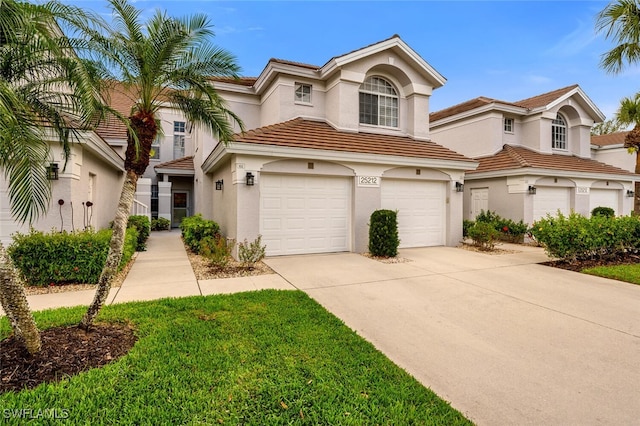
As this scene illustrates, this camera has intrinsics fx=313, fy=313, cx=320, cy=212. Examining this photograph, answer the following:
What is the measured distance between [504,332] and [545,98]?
57.0 feet

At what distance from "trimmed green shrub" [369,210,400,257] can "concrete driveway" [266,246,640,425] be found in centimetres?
120

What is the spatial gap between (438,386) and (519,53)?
17386 millimetres

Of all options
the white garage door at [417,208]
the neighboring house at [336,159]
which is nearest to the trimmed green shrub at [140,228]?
the neighboring house at [336,159]

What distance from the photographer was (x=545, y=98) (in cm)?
1662

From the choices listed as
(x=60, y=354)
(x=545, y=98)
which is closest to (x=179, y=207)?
(x=60, y=354)

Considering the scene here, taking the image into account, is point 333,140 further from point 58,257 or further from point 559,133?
point 559,133

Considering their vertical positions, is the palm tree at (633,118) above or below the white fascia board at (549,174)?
above

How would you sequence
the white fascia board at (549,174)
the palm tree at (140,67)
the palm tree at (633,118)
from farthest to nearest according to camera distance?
the palm tree at (633,118), the white fascia board at (549,174), the palm tree at (140,67)

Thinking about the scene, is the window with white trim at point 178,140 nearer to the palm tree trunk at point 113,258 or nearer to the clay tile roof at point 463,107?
the clay tile roof at point 463,107

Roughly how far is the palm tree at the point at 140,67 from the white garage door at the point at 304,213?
187 inches

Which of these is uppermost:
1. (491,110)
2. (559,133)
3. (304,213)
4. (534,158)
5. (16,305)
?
(491,110)

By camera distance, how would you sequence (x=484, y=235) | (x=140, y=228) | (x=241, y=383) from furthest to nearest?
(x=140, y=228) < (x=484, y=235) < (x=241, y=383)

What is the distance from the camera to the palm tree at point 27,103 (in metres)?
2.97

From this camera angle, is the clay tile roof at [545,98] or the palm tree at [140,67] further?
the clay tile roof at [545,98]
